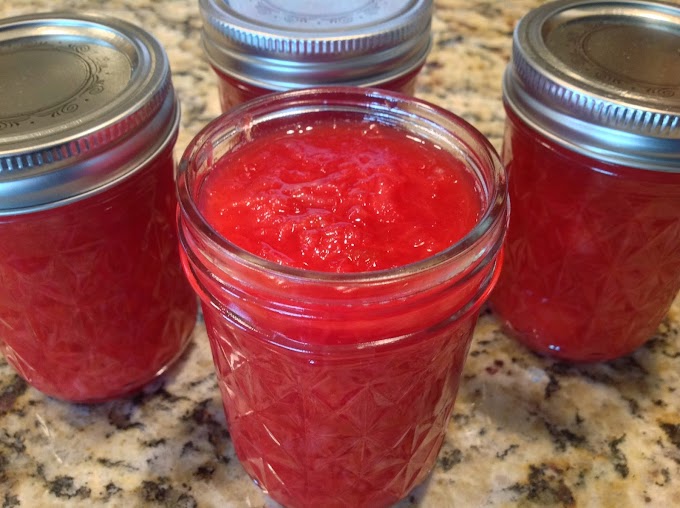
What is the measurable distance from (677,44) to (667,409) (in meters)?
0.46

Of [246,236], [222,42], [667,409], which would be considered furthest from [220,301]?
[667,409]

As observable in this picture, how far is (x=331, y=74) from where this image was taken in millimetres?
872

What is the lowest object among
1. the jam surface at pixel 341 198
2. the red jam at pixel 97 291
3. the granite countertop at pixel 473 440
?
the granite countertop at pixel 473 440

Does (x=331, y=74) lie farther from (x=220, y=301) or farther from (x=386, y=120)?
(x=220, y=301)

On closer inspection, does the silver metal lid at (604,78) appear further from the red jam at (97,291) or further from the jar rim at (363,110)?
the red jam at (97,291)

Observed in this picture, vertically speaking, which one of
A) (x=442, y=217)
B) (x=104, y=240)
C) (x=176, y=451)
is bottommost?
(x=176, y=451)

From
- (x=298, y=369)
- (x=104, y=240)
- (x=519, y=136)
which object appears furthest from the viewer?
(x=519, y=136)

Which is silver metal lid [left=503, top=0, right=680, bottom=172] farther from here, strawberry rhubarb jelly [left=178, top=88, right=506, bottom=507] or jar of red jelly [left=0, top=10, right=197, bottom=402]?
jar of red jelly [left=0, top=10, right=197, bottom=402]

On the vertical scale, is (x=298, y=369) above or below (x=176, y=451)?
above

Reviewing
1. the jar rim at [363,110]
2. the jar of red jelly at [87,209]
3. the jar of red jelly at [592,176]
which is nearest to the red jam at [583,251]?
the jar of red jelly at [592,176]

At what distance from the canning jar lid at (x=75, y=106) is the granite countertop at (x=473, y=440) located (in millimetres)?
312

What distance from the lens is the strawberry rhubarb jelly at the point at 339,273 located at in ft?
1.90

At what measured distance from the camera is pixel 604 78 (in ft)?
2.58

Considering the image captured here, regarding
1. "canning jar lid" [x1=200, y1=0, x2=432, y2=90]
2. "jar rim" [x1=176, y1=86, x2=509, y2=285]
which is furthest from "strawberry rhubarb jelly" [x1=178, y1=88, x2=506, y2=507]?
"canning jar lid" [x1=200, y1=0, x2=432, y2=90]
